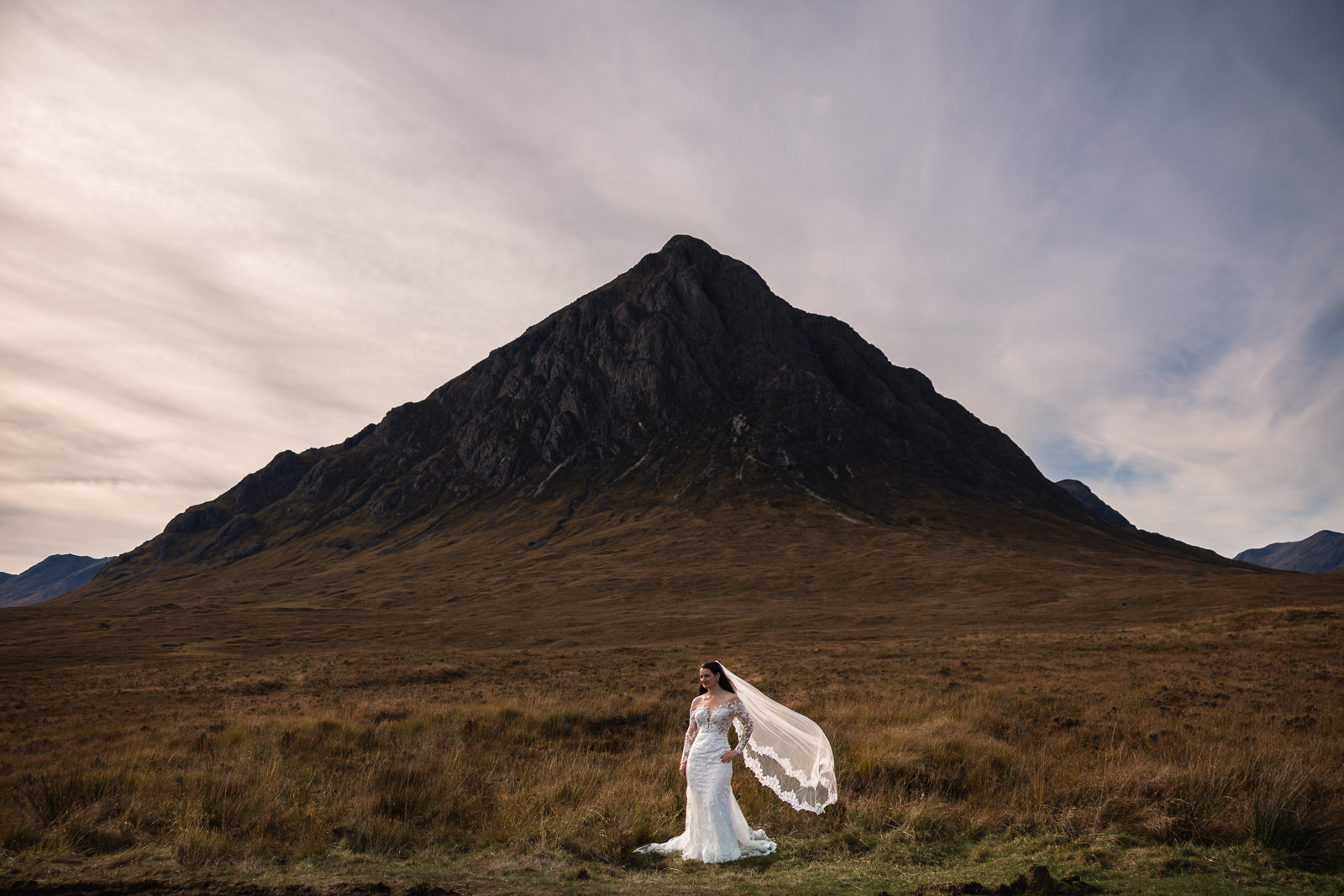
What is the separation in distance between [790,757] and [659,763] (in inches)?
156

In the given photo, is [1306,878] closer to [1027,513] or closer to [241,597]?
[241,597]

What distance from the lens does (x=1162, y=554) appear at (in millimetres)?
135125

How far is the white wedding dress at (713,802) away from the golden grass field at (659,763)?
359 mm

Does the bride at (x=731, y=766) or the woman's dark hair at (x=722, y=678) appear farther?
A: the woman's dark hair at (x=722, y=678)

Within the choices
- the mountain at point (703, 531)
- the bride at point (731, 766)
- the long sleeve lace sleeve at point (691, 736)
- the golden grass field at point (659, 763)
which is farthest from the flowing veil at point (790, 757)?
the mountain at point (703, 531)

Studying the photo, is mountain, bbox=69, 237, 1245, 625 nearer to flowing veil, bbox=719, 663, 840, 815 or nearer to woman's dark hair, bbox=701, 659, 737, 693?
flowing veil, bbox=719, 663, 840, 815

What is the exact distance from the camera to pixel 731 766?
327 inches

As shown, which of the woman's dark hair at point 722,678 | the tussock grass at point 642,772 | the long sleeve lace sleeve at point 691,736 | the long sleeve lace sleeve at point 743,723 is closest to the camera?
the tussock grass at point 642,772

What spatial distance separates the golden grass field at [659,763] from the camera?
7062mm

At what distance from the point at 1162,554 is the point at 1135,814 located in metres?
163

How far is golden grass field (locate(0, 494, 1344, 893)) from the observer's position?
7.06 meters

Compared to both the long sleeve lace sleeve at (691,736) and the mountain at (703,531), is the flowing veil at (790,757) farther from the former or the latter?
the mountain at (703,531)

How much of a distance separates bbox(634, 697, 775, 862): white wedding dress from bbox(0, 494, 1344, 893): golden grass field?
14.1 inches

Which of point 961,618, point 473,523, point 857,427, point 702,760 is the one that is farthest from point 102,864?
point 857,427
